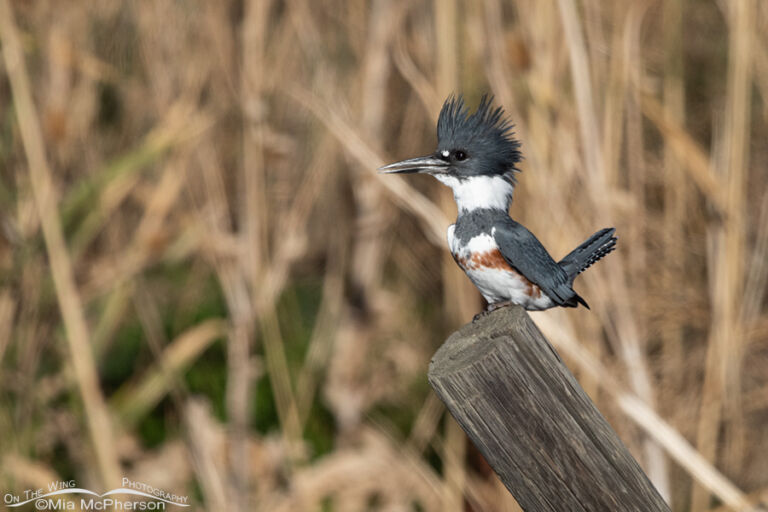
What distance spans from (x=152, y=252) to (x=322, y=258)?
162 cm

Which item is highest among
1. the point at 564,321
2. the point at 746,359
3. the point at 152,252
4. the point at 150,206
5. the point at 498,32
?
the point at 150,206

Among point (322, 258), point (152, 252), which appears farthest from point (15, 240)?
point (322, 258)

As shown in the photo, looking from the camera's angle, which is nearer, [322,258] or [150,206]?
[150,206]

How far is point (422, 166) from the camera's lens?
133cm

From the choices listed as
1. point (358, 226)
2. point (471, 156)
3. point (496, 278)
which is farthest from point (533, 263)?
point (358, 226)

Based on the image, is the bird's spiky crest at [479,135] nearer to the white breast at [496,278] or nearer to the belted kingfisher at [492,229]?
the belted kingfisher at [492,229]

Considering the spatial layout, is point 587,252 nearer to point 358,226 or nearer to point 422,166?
point 422,166

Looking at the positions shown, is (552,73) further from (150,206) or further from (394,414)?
(394,414)

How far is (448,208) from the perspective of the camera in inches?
85.1

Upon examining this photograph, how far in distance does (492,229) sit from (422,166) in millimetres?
160

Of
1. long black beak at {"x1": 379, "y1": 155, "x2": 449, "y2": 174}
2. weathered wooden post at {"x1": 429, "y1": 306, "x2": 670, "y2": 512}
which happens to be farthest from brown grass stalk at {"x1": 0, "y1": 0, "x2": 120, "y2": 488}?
weathered wooden post at {"x1": 429, "y1": 306, "x2": 670, "y2": 512}

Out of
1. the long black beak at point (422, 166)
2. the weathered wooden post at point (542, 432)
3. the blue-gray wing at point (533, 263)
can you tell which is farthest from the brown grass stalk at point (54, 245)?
the weathered wooden post at point (542, 432)

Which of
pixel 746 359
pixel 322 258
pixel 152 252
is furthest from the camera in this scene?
pixel 322 258

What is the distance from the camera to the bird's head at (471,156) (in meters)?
1.32
